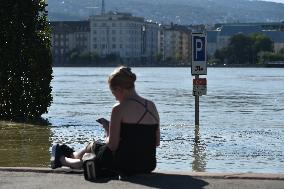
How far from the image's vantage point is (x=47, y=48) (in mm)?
22141

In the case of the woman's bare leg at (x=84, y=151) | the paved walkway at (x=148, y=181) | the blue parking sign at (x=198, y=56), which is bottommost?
the paved walkway at (x=148, y=181)

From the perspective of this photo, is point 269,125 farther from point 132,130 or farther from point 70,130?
point 132,130

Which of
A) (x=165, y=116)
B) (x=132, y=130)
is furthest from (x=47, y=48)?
(x=132, y=130)

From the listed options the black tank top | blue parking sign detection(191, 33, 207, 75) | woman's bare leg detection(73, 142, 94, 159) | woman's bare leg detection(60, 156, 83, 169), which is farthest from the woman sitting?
blue parking sign detection(191, 33, 207, 75)

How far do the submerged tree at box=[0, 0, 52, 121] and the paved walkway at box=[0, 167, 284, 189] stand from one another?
12969 millimetres

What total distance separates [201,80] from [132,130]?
7918 millimetres

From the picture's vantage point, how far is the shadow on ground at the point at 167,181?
7.92m

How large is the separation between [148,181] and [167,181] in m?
0.20

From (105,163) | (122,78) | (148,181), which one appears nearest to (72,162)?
(105,163)

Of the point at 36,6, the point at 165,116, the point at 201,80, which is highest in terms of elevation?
the point at 36,6

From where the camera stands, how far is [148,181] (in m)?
8.24

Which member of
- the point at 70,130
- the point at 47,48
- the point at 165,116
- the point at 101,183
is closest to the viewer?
the point at 101,183

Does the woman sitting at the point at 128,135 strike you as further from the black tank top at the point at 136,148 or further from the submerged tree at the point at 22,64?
the submerged tree at the point at 22,64

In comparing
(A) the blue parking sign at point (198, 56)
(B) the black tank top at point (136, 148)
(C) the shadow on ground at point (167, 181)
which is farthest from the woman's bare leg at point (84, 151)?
(A) the blue parking sign at point (198, 56)
